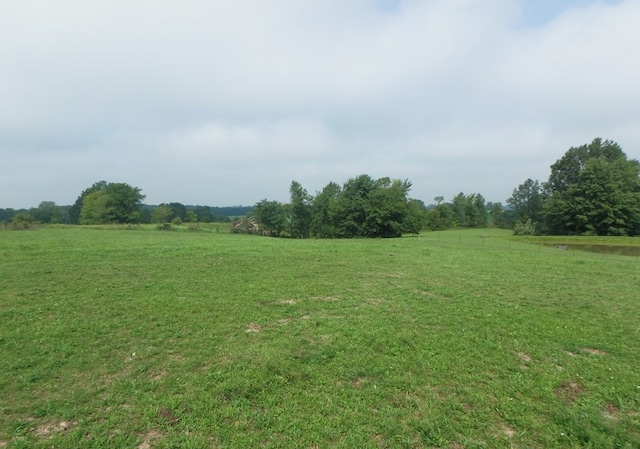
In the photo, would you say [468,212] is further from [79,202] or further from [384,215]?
[79,202]

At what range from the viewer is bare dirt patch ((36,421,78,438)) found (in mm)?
3061

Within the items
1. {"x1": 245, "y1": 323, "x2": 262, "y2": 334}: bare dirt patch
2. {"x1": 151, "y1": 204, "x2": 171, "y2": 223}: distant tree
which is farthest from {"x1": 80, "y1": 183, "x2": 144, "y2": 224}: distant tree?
{"x1": 245, "y1": 323, "x2": 262, "y2": 334}: bare dirt patch

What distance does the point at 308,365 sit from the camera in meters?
4.57

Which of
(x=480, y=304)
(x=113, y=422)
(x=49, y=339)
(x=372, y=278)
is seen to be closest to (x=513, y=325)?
(x=480, y=304)

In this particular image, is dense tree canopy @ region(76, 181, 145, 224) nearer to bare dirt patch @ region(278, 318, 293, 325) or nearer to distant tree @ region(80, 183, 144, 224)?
distant tree @ region(80, 183, 144, 224)

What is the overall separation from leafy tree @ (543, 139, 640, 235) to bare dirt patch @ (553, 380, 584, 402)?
55.0 m

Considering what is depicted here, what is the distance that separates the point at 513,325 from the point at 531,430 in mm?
3628

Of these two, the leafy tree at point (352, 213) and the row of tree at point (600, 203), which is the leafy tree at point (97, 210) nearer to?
the leafy tree at point (352, 213)

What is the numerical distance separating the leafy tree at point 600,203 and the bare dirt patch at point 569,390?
55.0 meters

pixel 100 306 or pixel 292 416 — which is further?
pixel 100 306

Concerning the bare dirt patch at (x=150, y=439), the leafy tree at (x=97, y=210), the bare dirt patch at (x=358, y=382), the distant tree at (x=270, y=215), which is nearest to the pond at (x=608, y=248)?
the bare dirt patch at (x=358, y=382)

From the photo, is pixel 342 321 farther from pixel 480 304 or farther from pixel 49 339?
pixel 49 339

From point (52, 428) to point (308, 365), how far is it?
3.00m

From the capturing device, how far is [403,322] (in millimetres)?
6543
